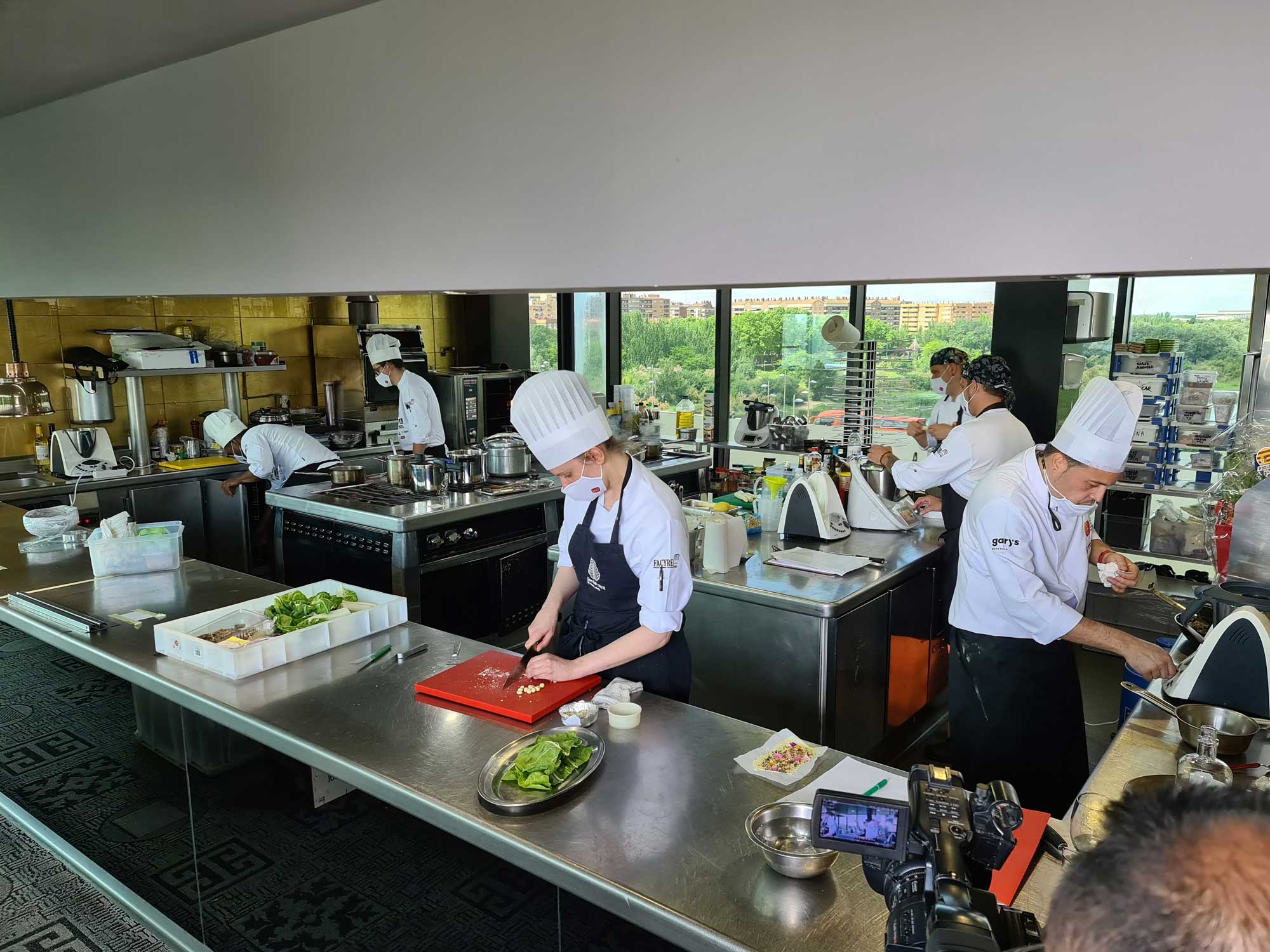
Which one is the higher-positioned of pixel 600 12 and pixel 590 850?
pixel 600 12

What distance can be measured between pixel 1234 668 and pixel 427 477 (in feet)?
12.7

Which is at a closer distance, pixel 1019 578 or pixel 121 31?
pixel 1019 578

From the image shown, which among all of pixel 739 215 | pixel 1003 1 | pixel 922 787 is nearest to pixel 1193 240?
pixel 1003 1

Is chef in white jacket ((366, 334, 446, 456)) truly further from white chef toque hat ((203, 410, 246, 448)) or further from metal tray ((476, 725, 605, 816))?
metal tray ((476, 725, 605, 816))

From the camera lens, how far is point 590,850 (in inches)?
58.1

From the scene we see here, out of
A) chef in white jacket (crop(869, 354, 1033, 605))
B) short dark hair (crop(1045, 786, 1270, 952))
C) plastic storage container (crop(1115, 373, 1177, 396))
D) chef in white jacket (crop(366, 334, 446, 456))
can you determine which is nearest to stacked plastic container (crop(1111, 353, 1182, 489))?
plastic storage container (crop(1115, 373, 1177, 396))

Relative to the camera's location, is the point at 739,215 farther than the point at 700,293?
No

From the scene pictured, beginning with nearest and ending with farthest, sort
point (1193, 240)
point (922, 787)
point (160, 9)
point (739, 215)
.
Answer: point (922, 787)
point (1193, 240)
point (739, 215)
point (160, 9)

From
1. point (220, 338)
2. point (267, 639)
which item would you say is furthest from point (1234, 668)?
A: point (220, 338)

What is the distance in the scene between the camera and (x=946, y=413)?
19.4 feet

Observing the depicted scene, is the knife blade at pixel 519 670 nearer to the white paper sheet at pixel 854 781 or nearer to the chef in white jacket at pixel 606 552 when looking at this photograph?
the chef in white jacket at pixel 606 552

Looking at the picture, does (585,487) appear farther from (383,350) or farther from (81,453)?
(81,453)

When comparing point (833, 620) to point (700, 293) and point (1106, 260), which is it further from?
point (700, 293)

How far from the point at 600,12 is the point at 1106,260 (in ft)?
4.40
